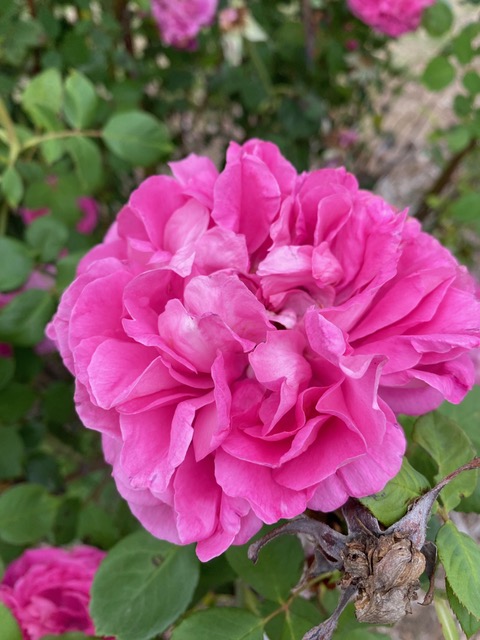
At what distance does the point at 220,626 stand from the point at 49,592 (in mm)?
213

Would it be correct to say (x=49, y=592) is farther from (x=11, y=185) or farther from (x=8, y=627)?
(x=11, y=185)

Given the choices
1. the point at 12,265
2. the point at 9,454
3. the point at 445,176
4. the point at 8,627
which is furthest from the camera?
the point at 445,176

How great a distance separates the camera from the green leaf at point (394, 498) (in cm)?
33

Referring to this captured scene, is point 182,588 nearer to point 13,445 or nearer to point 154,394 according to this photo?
point 154,394

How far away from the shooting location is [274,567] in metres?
0.45

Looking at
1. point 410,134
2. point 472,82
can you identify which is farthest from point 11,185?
point 410,134

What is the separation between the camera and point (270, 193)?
1.34 ft

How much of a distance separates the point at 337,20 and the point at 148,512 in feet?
3.60

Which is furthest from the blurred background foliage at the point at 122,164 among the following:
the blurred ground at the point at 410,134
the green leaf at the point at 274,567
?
the blurred ground at the point at 410,134

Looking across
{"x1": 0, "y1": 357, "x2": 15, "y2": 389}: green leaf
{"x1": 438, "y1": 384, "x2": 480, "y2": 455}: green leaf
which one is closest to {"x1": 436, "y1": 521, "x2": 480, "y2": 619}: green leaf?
{"x1": 438, "y1": 384, "x2": 480, "y2": 455}: green leaf

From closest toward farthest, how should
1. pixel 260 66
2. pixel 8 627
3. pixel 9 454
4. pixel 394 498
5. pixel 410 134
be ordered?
pixel 394 498
pixel 8 627
pixel 9 454
pixel 260 66
pixel 410 134

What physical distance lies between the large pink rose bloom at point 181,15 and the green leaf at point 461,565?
0.94 m

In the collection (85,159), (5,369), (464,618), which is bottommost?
(5,369)

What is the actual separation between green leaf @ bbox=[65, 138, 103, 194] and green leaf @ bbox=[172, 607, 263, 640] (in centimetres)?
52
